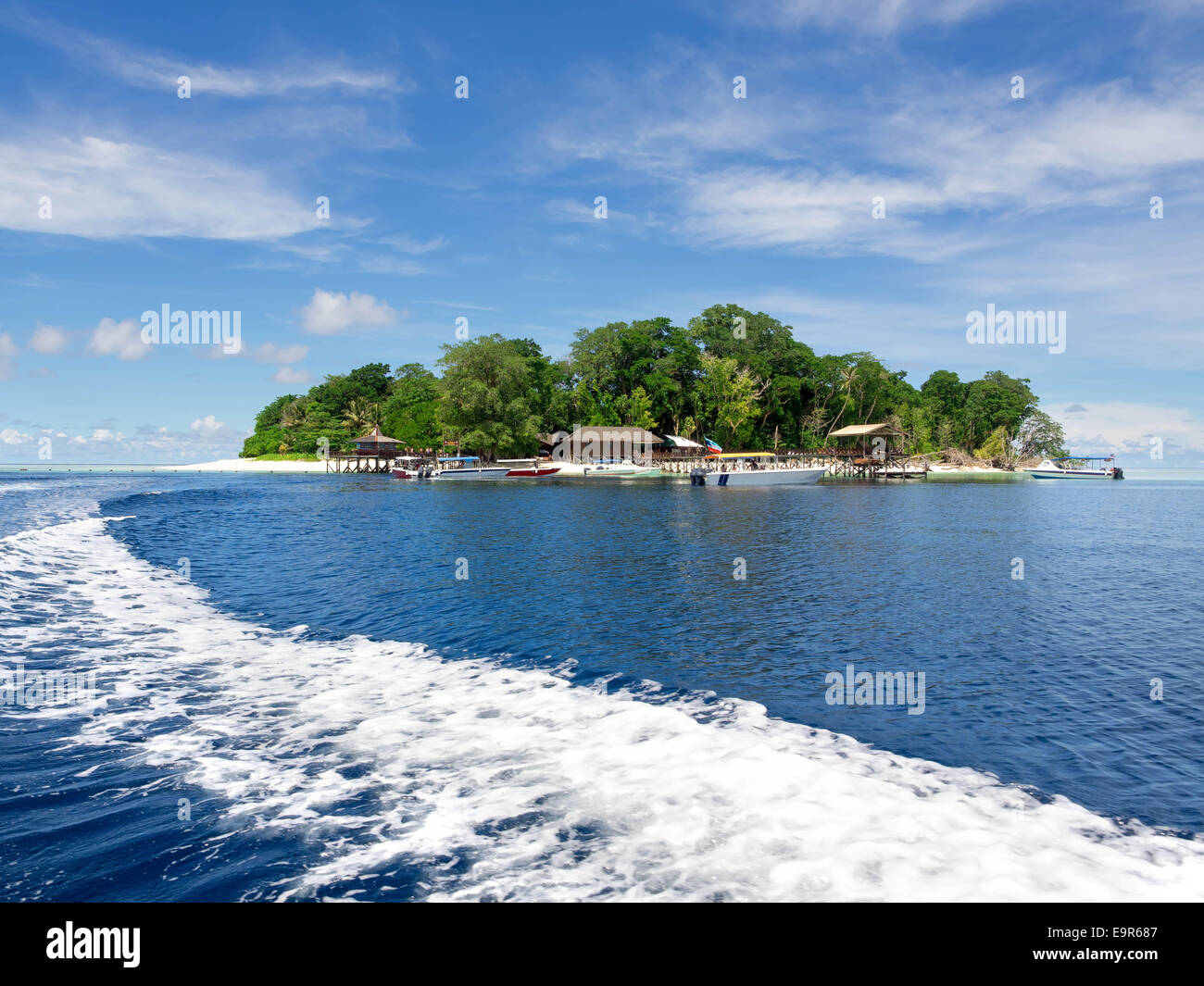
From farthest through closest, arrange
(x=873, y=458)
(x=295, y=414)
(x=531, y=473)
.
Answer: (x=295, y=414) → (x=873, y=458) → (x=531, y=473)

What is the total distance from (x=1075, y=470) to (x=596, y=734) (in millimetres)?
156361

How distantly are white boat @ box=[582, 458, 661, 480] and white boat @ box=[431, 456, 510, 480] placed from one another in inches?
495

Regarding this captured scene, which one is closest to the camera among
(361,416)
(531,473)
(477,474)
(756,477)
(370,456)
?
(756,477)

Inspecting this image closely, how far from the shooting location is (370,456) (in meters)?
125

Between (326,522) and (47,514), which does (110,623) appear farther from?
(47,514)

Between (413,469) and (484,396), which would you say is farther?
(413,469)

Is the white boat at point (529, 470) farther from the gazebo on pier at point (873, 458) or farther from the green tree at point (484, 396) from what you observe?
the gazebo on pier at point (873, 458)

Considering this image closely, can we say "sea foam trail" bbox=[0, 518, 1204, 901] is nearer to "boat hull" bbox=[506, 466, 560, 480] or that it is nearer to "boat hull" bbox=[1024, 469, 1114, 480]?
"boat hull" bbox=[506, 466, 560, 480]

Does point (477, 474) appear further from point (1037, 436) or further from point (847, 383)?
point (1037, 436)

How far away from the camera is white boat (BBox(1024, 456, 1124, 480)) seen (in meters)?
127

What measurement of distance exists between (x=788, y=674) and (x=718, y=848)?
21.4 feet

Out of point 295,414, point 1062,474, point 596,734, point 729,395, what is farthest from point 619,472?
point 295,414

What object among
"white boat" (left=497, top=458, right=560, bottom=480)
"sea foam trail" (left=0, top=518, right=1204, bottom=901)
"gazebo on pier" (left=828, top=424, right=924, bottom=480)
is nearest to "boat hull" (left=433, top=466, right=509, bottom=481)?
"white boat" (left=497, top=458, right=560, bottom=480)

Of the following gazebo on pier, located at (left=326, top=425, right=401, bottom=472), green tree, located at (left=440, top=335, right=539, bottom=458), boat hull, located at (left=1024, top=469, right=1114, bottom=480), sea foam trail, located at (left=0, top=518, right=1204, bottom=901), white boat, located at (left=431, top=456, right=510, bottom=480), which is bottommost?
sea foam trail, located at (left=0, top=518, right=1204, bottom=901)
